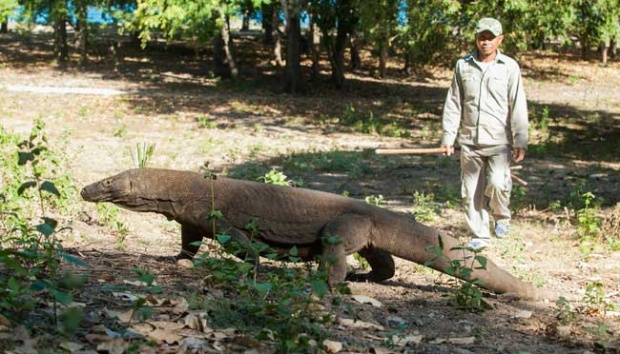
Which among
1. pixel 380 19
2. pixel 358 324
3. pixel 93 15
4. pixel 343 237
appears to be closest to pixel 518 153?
pixel 343 237

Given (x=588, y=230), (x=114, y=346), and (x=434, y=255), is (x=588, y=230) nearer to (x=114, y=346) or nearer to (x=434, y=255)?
(x=434, y=255)

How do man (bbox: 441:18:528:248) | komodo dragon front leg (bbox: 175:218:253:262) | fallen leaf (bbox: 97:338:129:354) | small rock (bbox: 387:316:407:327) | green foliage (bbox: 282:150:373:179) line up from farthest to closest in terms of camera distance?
green foliage (bbox: 282:150:373:179) → man (bbox: 441:18:528:248) → komodo dragon front leg (bbox: 175:218:253:262) → small rock (bbox: 387:316:407:327) → fallen leaf (bbox: 97:338:129:354)

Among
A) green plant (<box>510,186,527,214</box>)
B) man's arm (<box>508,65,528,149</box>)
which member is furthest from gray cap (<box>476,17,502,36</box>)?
green plant (<box>510,186,527,214</box>)

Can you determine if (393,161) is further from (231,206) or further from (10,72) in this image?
(10,72)

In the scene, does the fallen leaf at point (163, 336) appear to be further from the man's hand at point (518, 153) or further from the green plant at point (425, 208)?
the green plant at point (425, 208)

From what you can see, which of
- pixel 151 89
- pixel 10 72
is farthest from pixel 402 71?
pixel 10 72

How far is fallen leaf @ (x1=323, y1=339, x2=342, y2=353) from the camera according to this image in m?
3.67

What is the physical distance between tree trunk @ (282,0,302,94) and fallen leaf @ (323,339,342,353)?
16.7 m

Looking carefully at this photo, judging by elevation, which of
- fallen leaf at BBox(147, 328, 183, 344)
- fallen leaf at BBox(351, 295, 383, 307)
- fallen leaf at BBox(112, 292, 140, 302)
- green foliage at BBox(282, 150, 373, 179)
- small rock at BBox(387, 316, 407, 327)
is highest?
fallen leaf at BBox(147, 328, 183, 344)

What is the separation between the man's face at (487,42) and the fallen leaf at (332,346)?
367cm

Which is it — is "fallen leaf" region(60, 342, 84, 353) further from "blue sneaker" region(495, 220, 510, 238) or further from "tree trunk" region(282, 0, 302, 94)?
"tree trunk" region(282, 0, 302, 94)

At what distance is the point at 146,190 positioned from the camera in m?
5.23

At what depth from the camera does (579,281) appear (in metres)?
6.24

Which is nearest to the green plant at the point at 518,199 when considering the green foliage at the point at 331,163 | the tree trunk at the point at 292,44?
the green foliage at the point at 331,163
